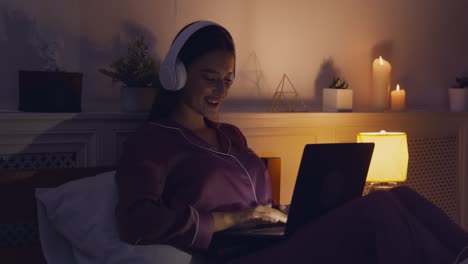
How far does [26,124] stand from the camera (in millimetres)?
2086

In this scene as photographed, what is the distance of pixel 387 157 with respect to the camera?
2826 millimetres

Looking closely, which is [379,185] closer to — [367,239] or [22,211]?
[367,239]

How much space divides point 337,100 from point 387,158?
1.11ft

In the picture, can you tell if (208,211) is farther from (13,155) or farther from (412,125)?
(412,125)

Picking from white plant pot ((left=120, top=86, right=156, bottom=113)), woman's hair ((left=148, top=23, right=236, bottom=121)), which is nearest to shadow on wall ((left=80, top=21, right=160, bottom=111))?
white plant pot ((left=120, top=86, right=156, bottom=113))

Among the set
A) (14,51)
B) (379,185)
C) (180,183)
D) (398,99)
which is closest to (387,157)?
(379,185)

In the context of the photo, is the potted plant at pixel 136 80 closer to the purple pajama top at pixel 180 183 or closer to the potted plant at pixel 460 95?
the purple pajama top at pixel 180 183

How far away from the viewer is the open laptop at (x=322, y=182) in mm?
1741

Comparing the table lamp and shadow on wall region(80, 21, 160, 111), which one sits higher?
shadow on wall region(80, 21, 160, 111)

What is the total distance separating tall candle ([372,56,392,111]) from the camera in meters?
3.13

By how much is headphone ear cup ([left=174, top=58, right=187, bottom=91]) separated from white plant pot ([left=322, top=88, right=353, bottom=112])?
113 centimetres

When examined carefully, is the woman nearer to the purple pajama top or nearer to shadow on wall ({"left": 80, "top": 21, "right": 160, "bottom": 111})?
the purple pajama top

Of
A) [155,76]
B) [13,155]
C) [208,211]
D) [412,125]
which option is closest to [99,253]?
[208,211]

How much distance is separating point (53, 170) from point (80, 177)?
9cm
